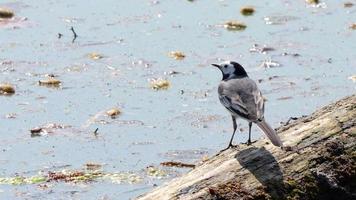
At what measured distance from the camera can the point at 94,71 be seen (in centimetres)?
1287

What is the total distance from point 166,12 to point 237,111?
633 cm

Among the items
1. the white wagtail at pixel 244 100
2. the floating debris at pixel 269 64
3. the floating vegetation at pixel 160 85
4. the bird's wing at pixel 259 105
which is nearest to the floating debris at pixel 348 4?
the floating debris at pixel 269 64

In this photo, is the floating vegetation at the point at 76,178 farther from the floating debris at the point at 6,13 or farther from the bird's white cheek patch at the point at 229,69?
the floating debris at the point at 6,13

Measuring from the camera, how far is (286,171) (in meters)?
7.46

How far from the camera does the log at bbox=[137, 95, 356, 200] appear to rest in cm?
731

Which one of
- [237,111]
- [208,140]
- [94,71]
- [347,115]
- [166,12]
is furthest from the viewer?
[166,12]

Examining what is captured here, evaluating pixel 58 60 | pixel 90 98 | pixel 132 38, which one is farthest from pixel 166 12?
pixel 90 98

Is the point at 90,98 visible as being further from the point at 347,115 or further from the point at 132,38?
the point at 347,115

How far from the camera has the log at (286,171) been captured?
7.31 m

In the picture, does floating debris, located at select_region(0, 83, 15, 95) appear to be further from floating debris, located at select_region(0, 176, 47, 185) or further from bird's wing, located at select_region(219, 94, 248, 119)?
bird's wing, located at select_region(219, 94, 248, 119)

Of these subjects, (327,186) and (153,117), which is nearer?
(327,186)

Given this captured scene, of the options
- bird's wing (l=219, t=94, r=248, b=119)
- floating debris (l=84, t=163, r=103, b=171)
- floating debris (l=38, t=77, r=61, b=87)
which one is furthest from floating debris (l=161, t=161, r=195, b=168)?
floating debris (l=38, t=77, r=61, b=87)

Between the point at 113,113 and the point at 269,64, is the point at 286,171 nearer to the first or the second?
the point at 113,113

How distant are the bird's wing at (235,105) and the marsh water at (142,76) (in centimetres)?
125
